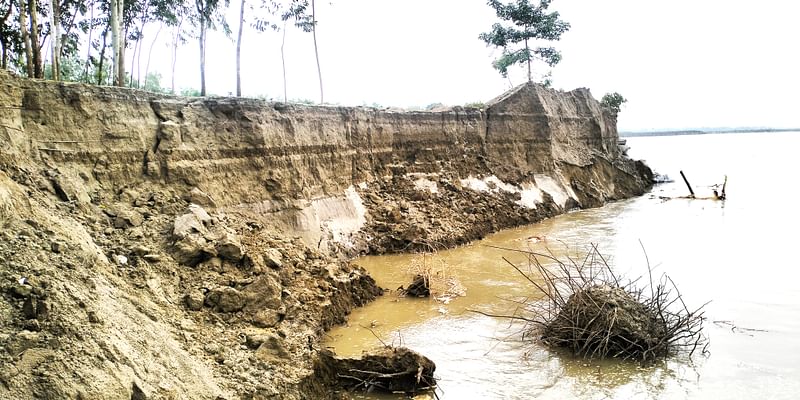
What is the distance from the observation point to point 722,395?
5.19 metres

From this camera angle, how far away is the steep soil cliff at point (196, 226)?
361 cm

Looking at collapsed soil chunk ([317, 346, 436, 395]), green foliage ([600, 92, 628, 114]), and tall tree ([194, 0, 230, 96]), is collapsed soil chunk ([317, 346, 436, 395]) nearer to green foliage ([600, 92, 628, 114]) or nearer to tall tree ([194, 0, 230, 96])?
tall tree ([194, 0, 230, 96])

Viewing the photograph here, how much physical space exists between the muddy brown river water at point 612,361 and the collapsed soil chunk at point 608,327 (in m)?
0.17

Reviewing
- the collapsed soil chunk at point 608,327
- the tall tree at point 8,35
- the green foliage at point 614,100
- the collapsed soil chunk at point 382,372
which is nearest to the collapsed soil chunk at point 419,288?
the collapsed soil chunk at point 608,327

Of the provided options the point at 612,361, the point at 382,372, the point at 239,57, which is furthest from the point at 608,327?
the point at 239,57

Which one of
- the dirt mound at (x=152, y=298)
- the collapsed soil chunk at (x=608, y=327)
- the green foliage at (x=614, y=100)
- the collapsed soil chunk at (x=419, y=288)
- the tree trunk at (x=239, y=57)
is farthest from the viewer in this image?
the green foliage at (x=614, y=100)

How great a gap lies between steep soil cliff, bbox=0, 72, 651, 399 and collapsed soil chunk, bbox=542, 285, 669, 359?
2.92 m

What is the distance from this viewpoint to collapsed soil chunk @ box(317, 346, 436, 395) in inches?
202

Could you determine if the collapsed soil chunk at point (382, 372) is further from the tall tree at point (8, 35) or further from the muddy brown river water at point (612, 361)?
the tall tree at point (8, 35)

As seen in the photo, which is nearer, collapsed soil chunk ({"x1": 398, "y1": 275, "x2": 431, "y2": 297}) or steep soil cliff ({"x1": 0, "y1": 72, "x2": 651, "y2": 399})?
steep soil cliff ({"x1": 0, "y1": 72, "x2": 651, "y2": 399})

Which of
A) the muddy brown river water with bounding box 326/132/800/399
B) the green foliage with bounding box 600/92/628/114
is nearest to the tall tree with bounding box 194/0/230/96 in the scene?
the muddy brown river water with bounding box 326/132/800/399

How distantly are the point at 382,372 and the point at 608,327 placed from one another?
104 inches

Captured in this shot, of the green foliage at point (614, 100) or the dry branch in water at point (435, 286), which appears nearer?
the dry branch in water at point (435, 286)

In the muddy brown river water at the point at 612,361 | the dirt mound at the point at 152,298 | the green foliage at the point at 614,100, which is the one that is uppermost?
the green foliage at the point at 614,100
